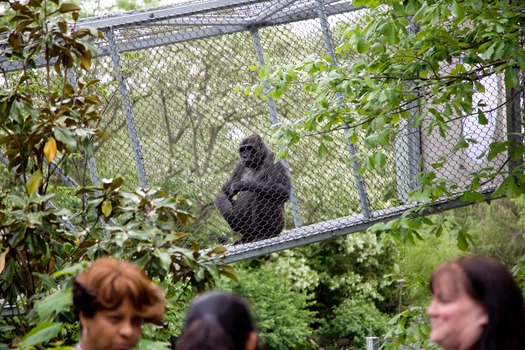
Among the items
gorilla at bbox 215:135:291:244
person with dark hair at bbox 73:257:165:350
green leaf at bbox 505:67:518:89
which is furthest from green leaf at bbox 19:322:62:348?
gorilla at bbox 215:135:291:244

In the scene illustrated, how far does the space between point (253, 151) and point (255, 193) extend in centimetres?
35

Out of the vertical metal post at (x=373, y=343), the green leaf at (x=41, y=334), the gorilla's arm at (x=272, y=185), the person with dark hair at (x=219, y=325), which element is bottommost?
the vertical metal post at (x=373, y=343)

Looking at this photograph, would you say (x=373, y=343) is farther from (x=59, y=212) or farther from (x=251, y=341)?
(x=251, y=341)

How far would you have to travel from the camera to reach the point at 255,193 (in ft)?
22.6

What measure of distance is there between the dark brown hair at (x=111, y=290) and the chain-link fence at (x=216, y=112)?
2.80 metres

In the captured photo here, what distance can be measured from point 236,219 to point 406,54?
2.47 meters

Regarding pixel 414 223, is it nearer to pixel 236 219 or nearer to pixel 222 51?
pixel 222 51

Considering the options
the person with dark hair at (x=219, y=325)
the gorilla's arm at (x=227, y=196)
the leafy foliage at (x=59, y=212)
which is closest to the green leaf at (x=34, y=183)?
the leafy foliage at (x=59, y=212)

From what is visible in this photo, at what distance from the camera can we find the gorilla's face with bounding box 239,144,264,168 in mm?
6912

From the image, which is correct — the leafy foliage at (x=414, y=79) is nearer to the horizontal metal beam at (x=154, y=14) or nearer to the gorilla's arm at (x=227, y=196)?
the horizontal metal beam at (x=154, y=14)

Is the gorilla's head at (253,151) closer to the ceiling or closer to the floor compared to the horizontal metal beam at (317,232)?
closer to the ceiling

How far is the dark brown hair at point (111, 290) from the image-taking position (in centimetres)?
228

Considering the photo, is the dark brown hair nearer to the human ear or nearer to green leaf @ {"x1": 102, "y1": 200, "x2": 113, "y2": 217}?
the human ear

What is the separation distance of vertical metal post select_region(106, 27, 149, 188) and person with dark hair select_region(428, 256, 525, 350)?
322 centimetres
